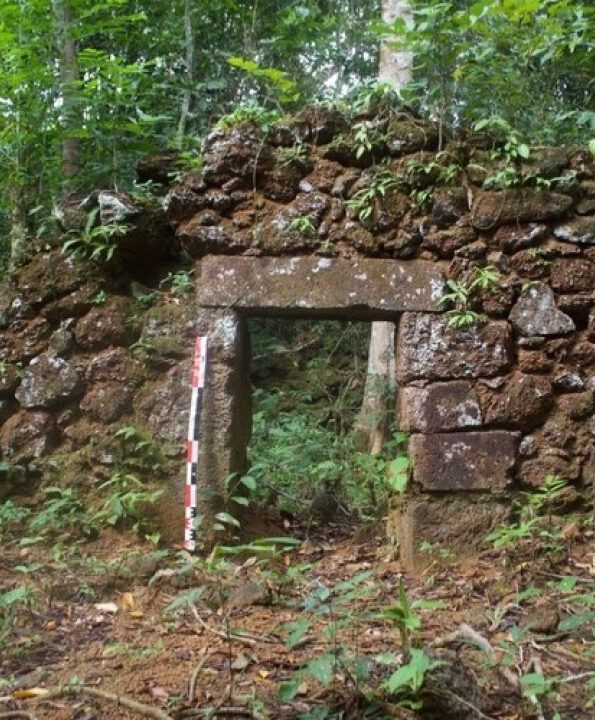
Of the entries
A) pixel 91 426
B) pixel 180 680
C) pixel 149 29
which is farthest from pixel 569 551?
pixel 149 29

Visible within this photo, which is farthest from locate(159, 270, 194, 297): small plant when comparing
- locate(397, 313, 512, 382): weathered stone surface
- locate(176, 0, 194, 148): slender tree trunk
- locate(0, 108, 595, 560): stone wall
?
locate(176, 0, 194, 148): slender tree trunk

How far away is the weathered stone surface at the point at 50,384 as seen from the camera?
14.7 ft

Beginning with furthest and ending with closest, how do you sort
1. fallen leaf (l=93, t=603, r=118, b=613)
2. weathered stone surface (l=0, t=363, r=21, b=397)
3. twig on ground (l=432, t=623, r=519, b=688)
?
weathered stone surface (l=0, t=363, r=21, b=397), fallen leaf (l=93, t=603, r=118, b=613), twig on ground (l=432, t=623, r=519, b=688)

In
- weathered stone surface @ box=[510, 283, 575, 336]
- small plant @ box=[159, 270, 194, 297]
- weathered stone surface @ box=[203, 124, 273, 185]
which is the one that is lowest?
weathered stone surface @ box=[510, 283, 575, 336]

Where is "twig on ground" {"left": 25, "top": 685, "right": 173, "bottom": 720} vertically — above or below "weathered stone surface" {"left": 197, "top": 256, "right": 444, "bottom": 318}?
below

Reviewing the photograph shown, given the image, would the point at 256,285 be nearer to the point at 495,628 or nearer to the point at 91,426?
the point at 91,426

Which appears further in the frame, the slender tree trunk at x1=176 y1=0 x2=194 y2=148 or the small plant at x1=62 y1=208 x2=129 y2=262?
the slender tree trunk at x1=176 y1=0 x2=194 y2=148

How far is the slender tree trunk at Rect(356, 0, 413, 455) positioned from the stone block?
2509mm

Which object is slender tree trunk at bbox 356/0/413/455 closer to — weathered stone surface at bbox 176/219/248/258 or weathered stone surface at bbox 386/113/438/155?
weathered stone surface at bbox 386/113/438/155

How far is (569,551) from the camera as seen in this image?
387 cm

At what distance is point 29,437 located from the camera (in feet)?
14.7

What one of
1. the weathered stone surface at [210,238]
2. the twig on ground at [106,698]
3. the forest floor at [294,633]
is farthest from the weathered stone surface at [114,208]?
the twig on ground at [106,698]

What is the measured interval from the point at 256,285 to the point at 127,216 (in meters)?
0.96

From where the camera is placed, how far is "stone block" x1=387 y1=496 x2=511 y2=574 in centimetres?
412
